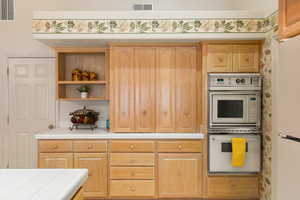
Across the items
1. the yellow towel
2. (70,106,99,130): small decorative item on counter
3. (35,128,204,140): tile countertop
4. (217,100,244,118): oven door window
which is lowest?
the yellow towel

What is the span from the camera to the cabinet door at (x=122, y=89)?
3.63m

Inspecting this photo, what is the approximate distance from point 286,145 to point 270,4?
201 centimetres

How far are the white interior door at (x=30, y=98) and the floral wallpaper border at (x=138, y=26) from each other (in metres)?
0.96

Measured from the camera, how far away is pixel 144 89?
365 centimetres

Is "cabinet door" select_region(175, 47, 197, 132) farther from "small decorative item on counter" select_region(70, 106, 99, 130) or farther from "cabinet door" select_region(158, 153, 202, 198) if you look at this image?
"small decorative item on counter" select_region(70, 106, 99, 130)

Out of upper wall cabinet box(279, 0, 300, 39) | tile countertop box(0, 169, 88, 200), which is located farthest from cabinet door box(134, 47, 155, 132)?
tile countertop box(0, 169, 88, 200)

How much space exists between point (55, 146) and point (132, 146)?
98 cm

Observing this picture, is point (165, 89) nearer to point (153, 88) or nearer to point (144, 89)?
point (153, 88)

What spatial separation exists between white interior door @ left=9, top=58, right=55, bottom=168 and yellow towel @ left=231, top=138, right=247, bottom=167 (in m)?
2.72

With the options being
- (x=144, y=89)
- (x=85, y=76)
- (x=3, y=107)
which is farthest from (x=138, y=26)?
(x=3, y=107)

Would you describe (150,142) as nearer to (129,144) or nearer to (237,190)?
(129,144)

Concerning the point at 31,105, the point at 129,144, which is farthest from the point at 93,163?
the point at 31,105

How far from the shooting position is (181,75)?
3650 mm

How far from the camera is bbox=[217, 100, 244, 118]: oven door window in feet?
11.2
